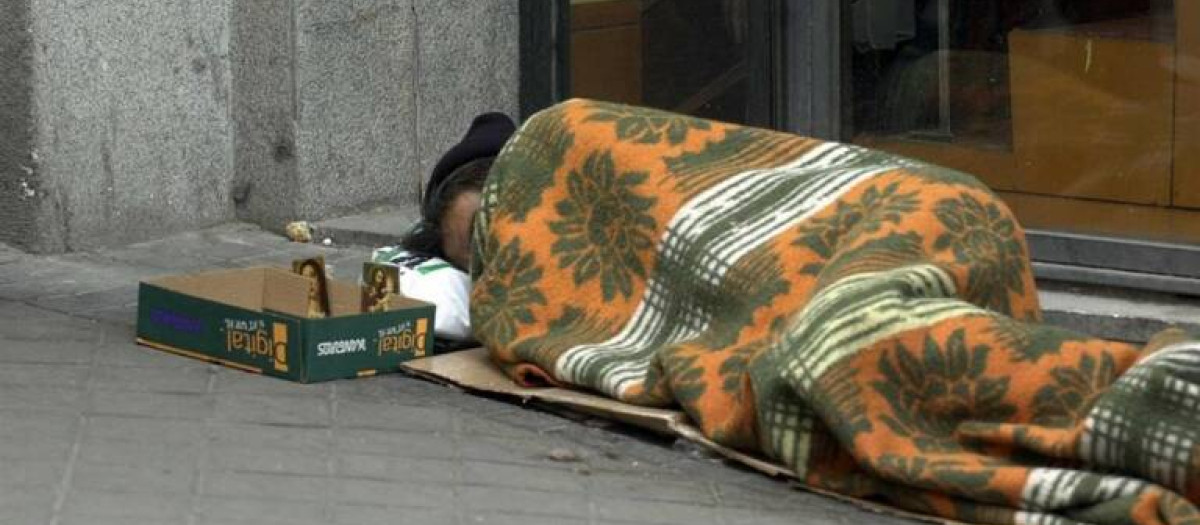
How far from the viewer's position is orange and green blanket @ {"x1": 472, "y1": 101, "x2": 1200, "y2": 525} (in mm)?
3803

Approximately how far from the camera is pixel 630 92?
6.46m

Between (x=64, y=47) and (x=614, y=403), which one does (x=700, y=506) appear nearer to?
(x=614, y=403)

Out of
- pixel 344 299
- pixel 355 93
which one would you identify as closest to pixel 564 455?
pixel 344 299

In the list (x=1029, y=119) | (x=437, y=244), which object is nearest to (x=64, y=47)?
(x=437, y=244)

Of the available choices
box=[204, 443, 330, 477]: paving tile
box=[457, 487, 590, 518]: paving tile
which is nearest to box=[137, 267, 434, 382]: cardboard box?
box=[204, 443, 330, 477]: paving tile

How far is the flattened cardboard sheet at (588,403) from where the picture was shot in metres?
4.14

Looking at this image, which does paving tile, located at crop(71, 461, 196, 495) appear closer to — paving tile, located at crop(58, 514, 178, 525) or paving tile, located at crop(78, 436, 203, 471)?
paving tile, located at crop(78, 436, 203, 471)

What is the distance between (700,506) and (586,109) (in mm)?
1235

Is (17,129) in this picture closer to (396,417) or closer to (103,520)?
(396,417)

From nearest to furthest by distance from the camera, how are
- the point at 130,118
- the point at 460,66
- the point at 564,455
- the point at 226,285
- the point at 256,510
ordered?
the point at 256,510, the point at 564,455, the point at 226,285, the point at 130,118, the point at 460,66

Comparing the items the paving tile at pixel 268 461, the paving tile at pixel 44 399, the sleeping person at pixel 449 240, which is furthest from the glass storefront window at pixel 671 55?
the paving tile at pixel 268 461

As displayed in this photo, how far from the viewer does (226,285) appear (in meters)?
5.10

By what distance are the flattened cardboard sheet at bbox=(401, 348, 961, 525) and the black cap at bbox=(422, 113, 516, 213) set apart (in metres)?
0.43

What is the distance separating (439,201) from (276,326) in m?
0.58
